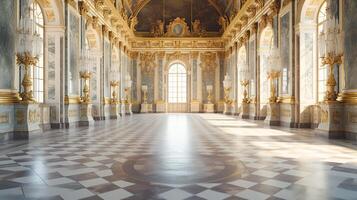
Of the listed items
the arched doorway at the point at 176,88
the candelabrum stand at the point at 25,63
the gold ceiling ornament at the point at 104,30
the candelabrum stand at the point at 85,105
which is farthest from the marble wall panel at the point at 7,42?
the arched doorway at the point at 176,88

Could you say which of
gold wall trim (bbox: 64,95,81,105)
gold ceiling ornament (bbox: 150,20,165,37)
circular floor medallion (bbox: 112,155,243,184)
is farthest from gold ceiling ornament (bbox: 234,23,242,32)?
circular floor medallion (bbox: 112,155,243,184)

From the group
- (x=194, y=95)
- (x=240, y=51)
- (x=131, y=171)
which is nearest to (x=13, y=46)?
(x=131, y=171)

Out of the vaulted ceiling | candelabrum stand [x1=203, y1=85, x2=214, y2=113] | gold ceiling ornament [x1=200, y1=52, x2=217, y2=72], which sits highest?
the vaulted ceiling

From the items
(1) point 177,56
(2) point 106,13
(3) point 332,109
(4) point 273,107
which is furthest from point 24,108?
(1) point 177,56

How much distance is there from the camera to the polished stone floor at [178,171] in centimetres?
396

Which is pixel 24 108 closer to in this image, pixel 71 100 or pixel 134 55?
pixel 71 100

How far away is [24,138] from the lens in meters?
9.59

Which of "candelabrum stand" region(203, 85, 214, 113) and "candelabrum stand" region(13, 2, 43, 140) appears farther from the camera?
"candelabrum stand" region(203, 85, 214, 113)

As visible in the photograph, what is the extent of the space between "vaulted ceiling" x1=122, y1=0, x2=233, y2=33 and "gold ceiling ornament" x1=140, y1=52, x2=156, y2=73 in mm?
2798

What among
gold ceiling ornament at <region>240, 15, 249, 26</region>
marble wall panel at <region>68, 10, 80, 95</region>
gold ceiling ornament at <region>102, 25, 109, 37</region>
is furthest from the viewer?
gold ceiling ornament at <region>240, 15, 249, 26</region>

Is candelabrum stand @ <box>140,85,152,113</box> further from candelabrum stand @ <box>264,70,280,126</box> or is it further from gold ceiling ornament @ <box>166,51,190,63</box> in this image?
candelabrum stand @ <box>264,70,280,126</box>

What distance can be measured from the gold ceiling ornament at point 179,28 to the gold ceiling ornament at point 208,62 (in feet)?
9.68

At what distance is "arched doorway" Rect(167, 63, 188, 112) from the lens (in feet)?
108

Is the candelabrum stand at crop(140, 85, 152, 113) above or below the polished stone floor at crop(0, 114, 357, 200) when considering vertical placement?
above
